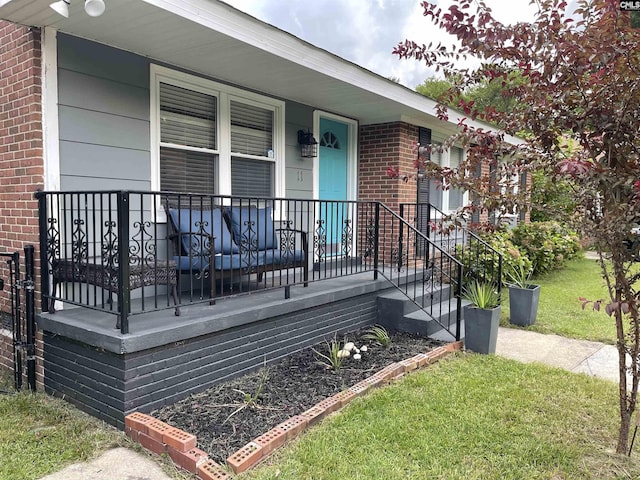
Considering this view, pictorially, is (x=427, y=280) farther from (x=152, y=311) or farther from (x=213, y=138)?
(x=152, y=311)

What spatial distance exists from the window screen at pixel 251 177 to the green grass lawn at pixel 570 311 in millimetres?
3195

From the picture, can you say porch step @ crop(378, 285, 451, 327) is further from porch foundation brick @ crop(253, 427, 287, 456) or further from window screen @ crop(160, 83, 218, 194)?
porch foundation brick @ crop(253, 427, 287, 456)

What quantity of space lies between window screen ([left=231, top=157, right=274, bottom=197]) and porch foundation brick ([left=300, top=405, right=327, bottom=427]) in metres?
2.65

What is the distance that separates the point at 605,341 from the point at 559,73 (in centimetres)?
353

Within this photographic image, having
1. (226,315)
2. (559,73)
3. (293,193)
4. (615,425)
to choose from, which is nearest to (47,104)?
(226,315)

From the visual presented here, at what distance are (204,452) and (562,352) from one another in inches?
138

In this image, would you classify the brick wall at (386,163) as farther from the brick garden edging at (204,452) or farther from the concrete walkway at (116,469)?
the concrete walkway at (116,469)

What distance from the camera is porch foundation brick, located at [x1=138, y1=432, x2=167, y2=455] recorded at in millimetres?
2527

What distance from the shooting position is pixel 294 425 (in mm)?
2664

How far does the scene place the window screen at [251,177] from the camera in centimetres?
492

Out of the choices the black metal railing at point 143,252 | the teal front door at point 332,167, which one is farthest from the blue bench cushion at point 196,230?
the teal front door at point 332,167

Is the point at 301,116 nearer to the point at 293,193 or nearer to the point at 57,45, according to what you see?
the point at 293,193

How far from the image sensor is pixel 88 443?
261 cm

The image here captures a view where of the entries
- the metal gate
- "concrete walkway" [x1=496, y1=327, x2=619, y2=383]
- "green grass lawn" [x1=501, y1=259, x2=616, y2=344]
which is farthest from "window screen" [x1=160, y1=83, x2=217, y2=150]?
"green grass lawn" [x1=501, y1=259, x2=616, y2=344]
